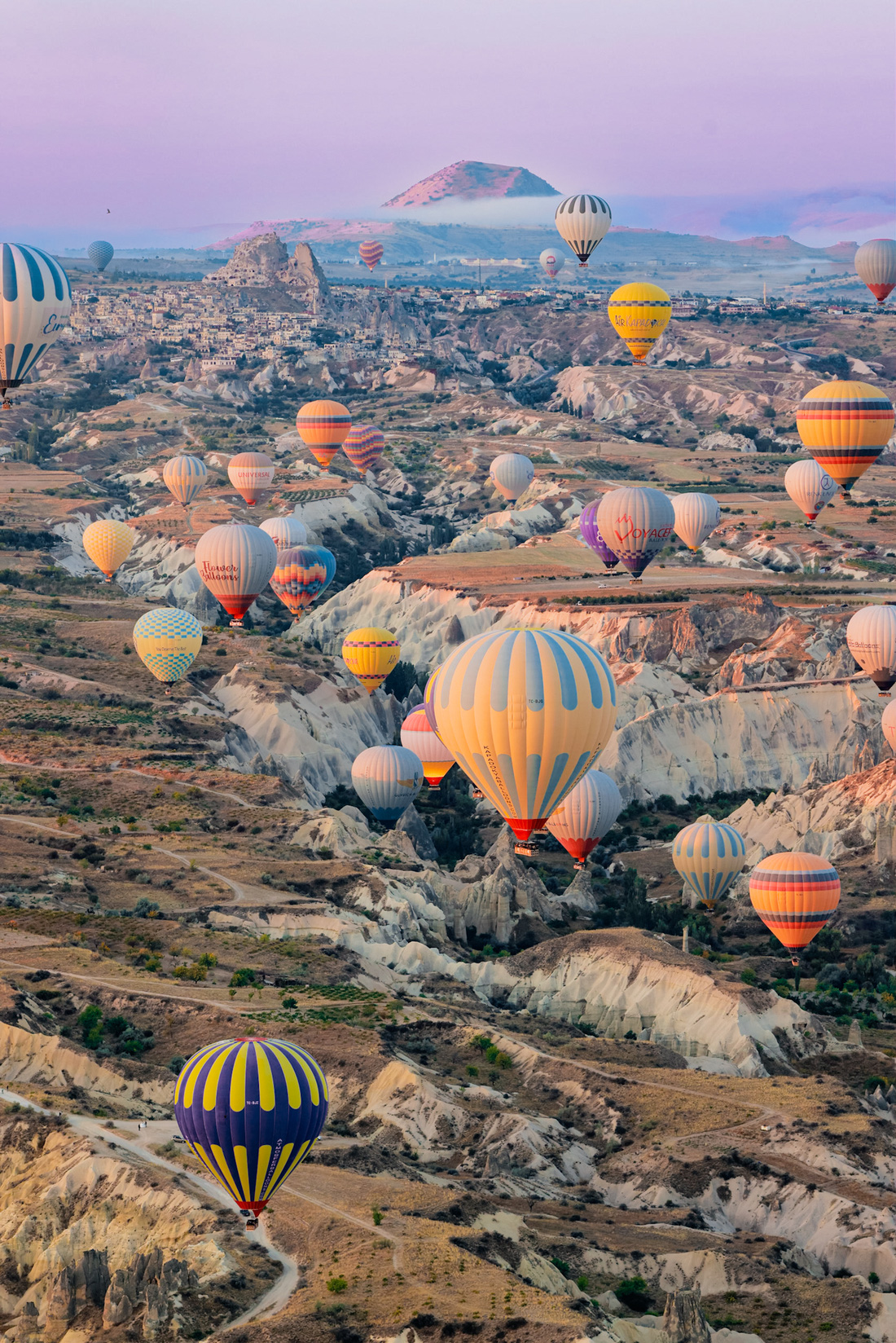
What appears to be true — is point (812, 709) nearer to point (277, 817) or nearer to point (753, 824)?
point (753, 824)

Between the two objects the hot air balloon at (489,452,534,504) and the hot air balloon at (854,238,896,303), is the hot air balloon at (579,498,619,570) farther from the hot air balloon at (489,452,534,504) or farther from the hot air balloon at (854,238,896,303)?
the hot air balloon at (489,452,534,504)

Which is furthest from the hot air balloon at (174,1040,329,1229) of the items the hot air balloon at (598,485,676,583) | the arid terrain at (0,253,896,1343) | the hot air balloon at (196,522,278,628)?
the hot air balloon at (598,485,676,583)

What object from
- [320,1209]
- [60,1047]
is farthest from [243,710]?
[320,1209]

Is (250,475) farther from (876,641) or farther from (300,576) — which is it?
(876,641)

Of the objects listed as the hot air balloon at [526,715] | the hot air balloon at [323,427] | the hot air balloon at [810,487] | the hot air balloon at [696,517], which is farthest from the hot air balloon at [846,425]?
the hot air balloon at [323,427]

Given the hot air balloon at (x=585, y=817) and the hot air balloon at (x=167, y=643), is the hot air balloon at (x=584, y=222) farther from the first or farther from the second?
the hot air balloon at (x=585, y=817)
